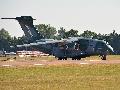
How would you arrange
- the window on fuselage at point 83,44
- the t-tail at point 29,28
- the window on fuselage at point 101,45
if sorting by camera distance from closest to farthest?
the window on fuselage at point 83,44 → the window on fuselage at point 101,45 → the t-tail at point 29,28

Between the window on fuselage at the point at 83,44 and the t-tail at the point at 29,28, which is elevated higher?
the t-tail at the point at 29,28

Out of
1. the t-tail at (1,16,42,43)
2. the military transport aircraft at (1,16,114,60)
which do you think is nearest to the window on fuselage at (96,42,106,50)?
the military transport aircraft at (1,16,114,60)

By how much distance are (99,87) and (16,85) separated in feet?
16.7

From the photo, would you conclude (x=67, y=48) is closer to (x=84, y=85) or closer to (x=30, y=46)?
(x=30, y=46)

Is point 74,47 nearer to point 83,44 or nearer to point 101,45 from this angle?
point 83,44

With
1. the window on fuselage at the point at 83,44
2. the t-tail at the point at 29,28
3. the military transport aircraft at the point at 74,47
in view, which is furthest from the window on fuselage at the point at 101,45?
the t-tail at the point at 29,28

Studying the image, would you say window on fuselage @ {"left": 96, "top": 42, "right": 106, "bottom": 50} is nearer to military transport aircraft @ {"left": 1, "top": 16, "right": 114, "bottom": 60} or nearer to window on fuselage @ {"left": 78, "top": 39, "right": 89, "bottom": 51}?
military transport aircraft @ {"left": 1, "top": 16, "right": 114, "bottom": 60}

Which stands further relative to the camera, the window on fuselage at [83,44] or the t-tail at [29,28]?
the t-tail at [29,28]

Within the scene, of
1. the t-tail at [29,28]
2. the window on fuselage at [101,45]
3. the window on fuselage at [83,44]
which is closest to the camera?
the window on fuselage at [83,44]

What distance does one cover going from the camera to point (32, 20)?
254 feet

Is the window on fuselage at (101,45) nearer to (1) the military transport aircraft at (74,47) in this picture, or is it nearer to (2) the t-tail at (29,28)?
(1) the military transport aircraft at (74,47)

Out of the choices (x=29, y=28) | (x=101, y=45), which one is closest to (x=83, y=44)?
(x=101, y=45)

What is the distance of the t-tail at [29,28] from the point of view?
7662cm

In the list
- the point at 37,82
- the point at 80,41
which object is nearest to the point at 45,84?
the point at 37,82
